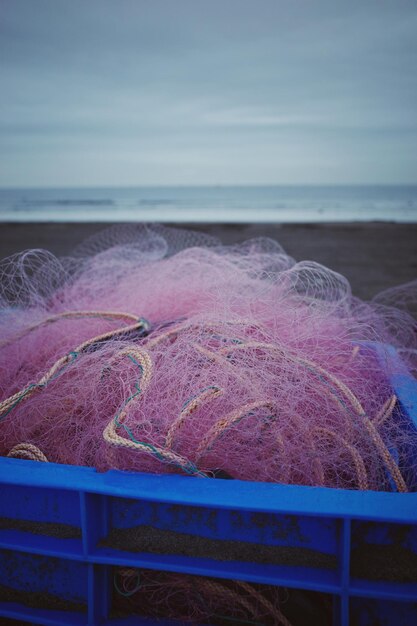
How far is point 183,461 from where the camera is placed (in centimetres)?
125

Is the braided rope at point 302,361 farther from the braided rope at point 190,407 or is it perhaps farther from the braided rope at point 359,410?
the braided rope at point 190,407

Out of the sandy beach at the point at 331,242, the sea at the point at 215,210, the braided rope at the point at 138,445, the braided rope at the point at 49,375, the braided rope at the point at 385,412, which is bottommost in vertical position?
the braided rope at the point at 385,412

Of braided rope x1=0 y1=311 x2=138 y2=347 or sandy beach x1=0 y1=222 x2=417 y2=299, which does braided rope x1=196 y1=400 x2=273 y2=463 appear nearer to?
braided rope x1=0 y1=311 x2=138 y2=347

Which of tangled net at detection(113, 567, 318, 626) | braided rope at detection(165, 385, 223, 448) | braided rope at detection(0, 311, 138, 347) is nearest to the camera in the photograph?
tangled net at detection(113, 567, 318, 626)

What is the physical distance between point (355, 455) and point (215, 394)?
46 centimetres

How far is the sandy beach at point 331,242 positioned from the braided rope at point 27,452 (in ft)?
14.3

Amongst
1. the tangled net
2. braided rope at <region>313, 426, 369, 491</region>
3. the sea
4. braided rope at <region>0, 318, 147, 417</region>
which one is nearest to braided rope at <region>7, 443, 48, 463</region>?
braided rope at <region>0, 318, 147, 417</region>

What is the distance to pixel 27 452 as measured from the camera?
146 centimetres

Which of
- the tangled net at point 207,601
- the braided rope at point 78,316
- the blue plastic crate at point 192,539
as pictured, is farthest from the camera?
the braided rope at point 78,316

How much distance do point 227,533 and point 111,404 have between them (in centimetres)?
66

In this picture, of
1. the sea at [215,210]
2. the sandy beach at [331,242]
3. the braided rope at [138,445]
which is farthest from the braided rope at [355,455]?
the sea at [215,210]

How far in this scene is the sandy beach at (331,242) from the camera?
6.31 m

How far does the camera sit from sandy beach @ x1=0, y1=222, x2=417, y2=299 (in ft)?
20.7

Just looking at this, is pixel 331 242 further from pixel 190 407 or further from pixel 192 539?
pixel 192 539
